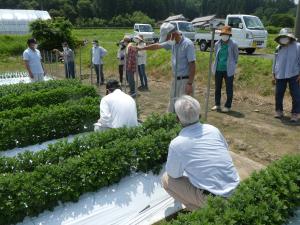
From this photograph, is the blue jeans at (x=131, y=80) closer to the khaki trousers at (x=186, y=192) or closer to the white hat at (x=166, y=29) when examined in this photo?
the white hat at (x=166, y=29)

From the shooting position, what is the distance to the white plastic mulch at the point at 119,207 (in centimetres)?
457

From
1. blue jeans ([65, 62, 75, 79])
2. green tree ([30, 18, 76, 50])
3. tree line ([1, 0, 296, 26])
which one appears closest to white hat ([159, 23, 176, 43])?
blue jeans ([65, 62, 75, 79])

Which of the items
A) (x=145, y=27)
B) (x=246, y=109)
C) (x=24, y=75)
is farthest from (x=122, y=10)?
(x=246, y=109)

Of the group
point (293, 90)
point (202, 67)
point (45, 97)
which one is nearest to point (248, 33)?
point (202, 67)

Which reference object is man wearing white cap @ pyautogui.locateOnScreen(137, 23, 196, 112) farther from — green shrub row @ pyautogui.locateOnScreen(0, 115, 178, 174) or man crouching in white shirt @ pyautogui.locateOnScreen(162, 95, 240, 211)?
man crouching in white shirt @ pyautogui.locateOnScreen(162, 95, 240, 211)

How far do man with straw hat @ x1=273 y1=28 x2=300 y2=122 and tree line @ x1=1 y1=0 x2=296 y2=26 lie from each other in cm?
7034

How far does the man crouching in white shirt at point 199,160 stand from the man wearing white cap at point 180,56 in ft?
9.25

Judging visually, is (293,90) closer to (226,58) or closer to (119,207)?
(226,58)

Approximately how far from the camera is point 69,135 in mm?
7793

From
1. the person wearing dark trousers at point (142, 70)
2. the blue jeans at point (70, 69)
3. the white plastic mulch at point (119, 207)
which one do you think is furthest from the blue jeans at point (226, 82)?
the blue jeans at point (70, 69)

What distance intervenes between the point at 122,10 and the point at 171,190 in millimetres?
89253

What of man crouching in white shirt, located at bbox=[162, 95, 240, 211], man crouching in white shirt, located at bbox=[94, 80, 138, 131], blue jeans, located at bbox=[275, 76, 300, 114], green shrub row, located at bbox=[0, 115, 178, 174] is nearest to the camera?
man crouching in white shirt, located at bbox=[162, 95, 240, 211]

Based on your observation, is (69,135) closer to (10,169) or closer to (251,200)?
(10,169)

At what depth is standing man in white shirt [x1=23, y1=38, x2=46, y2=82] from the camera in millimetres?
10430
